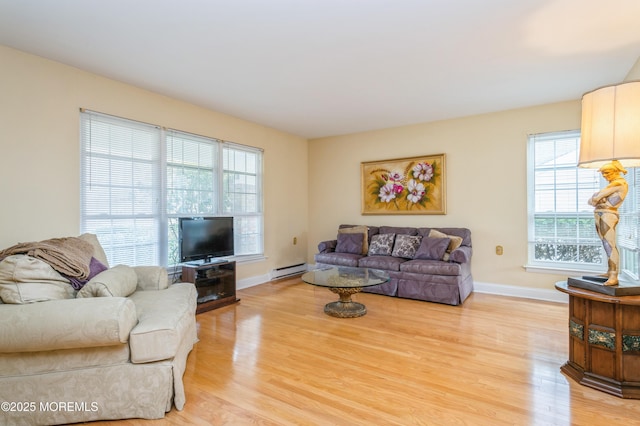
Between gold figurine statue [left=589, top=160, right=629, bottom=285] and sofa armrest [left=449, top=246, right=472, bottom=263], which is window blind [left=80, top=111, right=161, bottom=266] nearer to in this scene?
sofa armrest [left=449, top=246, right=472, bottom=263]

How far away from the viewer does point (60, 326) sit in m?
1.72

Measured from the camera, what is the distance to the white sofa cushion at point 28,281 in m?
1.90

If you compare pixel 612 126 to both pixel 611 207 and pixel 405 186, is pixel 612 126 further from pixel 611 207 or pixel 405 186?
pixel 405 186

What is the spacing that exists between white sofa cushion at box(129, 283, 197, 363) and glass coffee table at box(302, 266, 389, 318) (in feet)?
4.90

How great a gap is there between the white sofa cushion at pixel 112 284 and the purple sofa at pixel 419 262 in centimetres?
295

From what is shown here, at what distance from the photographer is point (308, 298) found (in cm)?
436

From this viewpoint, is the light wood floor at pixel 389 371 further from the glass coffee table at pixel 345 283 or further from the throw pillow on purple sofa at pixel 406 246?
the throw pillow on purple sofa at pixel 406 246

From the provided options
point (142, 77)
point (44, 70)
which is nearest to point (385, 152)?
point (142, 77)

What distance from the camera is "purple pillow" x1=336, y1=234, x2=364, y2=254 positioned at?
16.8 ft

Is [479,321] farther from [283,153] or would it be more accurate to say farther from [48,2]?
[48,2]

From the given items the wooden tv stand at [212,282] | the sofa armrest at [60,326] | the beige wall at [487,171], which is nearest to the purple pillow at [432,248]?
the beige wall at [487,171]

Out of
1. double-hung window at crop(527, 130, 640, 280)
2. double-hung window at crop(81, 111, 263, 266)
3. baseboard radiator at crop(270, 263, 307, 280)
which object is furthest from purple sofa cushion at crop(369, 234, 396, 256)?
double-hung window at crop(81, 111, 263, 266)

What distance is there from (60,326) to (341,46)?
2.75 meters

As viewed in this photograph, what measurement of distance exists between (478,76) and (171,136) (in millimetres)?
3584
